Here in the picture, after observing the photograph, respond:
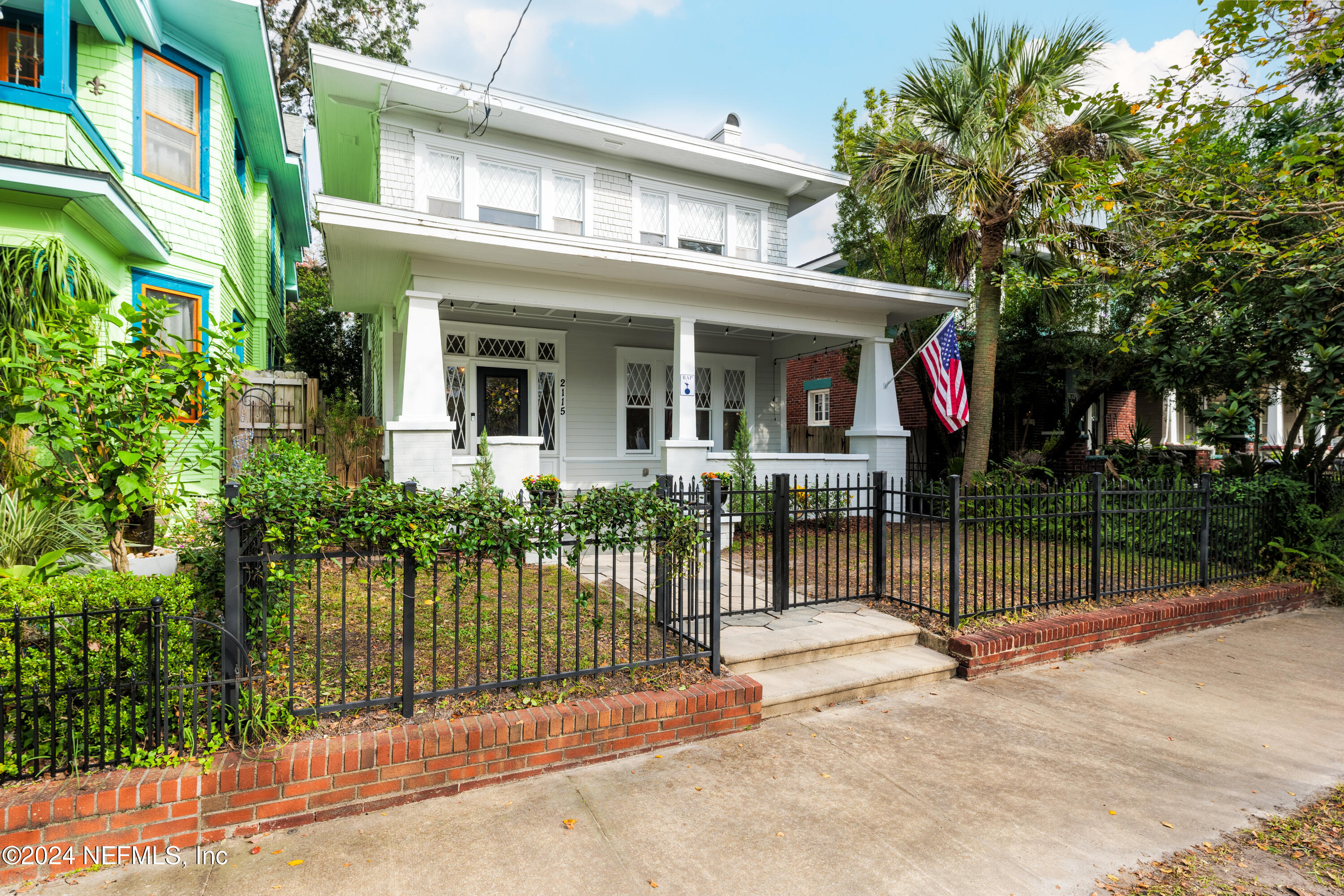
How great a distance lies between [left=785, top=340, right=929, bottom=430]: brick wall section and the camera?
1750 cm

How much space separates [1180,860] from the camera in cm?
305

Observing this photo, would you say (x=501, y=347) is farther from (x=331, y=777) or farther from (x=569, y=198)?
(x=331, y=777)

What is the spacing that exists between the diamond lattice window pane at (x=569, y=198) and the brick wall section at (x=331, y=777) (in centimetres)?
947

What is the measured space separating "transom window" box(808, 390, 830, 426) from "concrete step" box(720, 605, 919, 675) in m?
14.7

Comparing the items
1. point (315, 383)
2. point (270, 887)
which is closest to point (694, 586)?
point (270, 887)

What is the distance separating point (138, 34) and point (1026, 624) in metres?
12.0

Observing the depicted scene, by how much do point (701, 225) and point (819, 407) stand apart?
952 cm

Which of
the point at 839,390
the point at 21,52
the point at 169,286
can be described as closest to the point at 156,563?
the point at 169,286

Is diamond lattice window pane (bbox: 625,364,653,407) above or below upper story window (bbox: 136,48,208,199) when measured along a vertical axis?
below

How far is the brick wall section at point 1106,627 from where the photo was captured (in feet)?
18.0

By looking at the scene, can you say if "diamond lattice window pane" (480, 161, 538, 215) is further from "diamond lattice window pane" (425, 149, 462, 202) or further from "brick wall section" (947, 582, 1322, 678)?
"brick wall section" (947, 582, 1322, 678)

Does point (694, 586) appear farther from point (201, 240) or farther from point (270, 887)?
point (201, 240)

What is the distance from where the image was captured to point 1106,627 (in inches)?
244

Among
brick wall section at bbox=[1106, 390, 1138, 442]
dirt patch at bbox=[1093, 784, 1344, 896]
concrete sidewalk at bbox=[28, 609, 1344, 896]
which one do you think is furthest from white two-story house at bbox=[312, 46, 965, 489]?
brick wall section at bbox=[1106, 390, 1138, 442]
